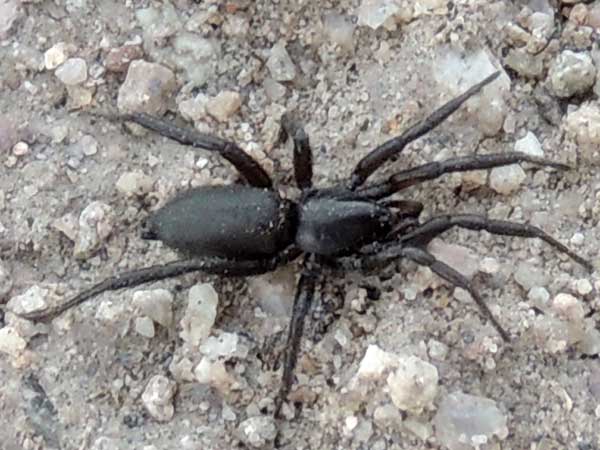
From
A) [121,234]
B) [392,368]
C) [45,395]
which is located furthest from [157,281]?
[392,368]

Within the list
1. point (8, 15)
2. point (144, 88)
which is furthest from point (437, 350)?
point (8, 15)

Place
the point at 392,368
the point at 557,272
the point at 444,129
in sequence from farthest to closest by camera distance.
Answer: the point at 444,129 → the point at 557,272 → the point at 392,368

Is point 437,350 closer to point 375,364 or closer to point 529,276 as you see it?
point 375,364

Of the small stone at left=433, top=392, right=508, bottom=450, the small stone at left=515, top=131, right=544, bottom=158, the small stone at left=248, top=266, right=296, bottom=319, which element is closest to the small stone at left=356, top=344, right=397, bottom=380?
the small stone at left=433, top=392, right=508, bottom=450

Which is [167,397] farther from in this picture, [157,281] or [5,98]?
[5,98]

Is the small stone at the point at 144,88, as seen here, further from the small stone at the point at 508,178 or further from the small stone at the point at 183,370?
the small stone at the point at 508,178

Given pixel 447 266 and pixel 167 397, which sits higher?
pixel 447 266
